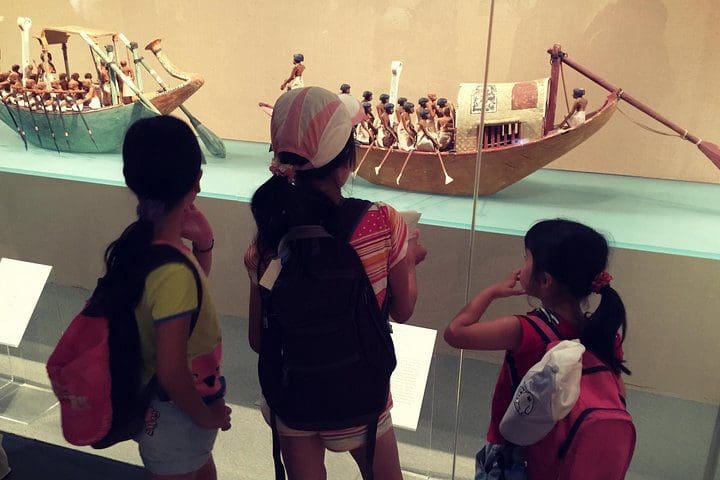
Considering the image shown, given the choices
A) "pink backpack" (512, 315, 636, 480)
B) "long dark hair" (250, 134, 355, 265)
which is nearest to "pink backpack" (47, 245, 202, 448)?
"long dark hair" (250, 134, 355, 265)

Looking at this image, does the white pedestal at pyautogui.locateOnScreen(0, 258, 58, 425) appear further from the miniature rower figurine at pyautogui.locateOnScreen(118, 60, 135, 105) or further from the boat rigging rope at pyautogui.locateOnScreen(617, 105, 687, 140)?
the boat rigging rope at pyautogui.locateOnScreen(617, 105, 687, 140)

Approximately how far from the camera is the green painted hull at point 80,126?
2061 millimetres

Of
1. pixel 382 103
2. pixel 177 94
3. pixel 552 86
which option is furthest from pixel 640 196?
pixel 177 94

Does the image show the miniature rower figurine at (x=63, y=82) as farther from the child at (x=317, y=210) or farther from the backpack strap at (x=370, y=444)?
the backpack strap at (x=370, y=444)

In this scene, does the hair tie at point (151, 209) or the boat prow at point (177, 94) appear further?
the boat prow at point (177, 94)

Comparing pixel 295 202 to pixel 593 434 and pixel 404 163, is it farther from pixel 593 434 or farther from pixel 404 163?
pixel 404 163

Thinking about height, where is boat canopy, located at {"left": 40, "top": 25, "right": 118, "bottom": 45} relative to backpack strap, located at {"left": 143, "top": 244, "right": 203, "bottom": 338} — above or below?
above

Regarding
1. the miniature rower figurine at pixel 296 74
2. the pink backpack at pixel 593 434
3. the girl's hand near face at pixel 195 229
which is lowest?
the pink backpack at pixel 593 434

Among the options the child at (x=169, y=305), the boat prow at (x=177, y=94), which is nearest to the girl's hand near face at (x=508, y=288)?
the child at (x=169, y=305)

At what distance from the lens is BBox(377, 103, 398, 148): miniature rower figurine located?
1756 mm

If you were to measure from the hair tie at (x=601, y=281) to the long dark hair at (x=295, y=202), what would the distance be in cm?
45

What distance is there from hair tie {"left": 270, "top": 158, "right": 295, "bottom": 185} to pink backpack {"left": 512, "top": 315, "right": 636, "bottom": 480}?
52cm

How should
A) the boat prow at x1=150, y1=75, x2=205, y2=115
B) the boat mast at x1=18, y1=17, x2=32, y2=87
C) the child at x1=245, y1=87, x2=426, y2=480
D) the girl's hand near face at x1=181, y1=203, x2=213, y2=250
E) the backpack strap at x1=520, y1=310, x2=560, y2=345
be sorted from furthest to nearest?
the boat mast at x1=18, y1=17, x2=32, y2=87 < the boat prow at x1=150, y1=75, x2=205, y2=115 < the girl's hand near face at x1=181, y1=203, x2=213, y2=250 < the backpack strap at x1=520, y1=310, x2=560, y2=345 < the child at x1=245, y1=87, x2=426, y2=480

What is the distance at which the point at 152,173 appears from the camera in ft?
3.76
